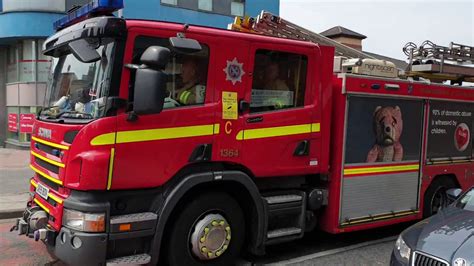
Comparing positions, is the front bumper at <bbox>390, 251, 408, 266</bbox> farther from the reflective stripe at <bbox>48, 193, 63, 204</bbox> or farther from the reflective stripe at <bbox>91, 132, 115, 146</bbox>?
the reflective stripe at <bbox>48, 193, 63, 204</bbox>

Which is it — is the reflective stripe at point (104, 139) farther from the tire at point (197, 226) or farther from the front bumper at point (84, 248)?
the tire at point (197, 226)

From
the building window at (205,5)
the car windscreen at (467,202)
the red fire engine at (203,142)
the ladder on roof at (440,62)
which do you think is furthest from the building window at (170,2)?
the car windscreen at (467,202)

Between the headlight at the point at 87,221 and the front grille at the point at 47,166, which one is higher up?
the front grille at the point at 47,166

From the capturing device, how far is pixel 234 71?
4.92 m

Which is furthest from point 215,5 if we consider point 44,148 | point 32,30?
point 44,148

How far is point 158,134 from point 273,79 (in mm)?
1581

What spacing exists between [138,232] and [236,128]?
1.46m

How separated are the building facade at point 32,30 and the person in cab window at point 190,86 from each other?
12.3 metres

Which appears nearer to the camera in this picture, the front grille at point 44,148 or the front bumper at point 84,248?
the front bumper at point 84,248

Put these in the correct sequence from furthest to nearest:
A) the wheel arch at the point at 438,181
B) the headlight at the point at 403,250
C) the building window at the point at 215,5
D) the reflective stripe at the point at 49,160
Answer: the building window at the point at 215,5 < the wheel arch at the point at 438,181 < the reflective stripe at the point at 49,160 < the headlight at the point at 403,250

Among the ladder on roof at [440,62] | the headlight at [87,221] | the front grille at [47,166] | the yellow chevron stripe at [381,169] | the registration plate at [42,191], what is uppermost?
the ladder on roof at [440,62]

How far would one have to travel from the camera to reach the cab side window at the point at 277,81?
5.15 m

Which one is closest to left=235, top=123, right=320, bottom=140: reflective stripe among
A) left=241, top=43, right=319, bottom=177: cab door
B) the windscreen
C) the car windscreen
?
left=241, top=43, right=319, bottom=177: cab door

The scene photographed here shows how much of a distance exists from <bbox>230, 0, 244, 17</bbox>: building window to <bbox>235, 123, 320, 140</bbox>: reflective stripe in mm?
15695
